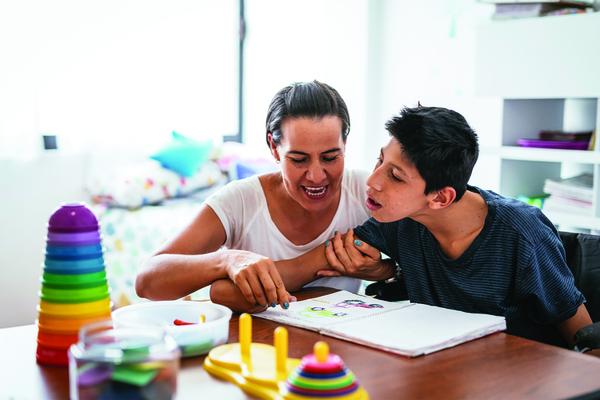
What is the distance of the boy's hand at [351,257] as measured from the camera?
149 centimetres

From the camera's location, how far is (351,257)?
1501 mm

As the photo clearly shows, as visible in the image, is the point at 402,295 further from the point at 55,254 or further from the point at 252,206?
the point at 55,254

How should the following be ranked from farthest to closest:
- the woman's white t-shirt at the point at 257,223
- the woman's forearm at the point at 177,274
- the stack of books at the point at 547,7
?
1. the stack of books at the point at 547,7
2. the woman's white t-shirt at the point at 257,223
3. the woman's forearm at the point at 177,274

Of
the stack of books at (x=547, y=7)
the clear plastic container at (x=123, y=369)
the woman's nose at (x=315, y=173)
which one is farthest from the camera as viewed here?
the stack of books at (x=547, y=7)

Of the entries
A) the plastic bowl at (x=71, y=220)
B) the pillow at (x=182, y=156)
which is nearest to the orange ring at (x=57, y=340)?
the plastic bowl at (x=71, y=220)

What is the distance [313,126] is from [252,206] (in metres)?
0.31

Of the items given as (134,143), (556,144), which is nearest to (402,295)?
(556,144)

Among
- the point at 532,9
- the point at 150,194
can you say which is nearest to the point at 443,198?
the point at 532,9

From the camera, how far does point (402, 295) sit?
1595mm

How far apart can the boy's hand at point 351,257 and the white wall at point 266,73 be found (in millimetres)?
2312

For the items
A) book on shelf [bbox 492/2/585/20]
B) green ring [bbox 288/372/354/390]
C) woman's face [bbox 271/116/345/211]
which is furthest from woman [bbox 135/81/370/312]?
book on shelf [bbox 492/2/585/20]

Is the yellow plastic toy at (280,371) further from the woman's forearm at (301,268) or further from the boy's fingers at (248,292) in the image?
the woman's forearm at (301,268)

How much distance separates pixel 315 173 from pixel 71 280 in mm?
819

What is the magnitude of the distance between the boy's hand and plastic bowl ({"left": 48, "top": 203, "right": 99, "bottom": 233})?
0.70m
